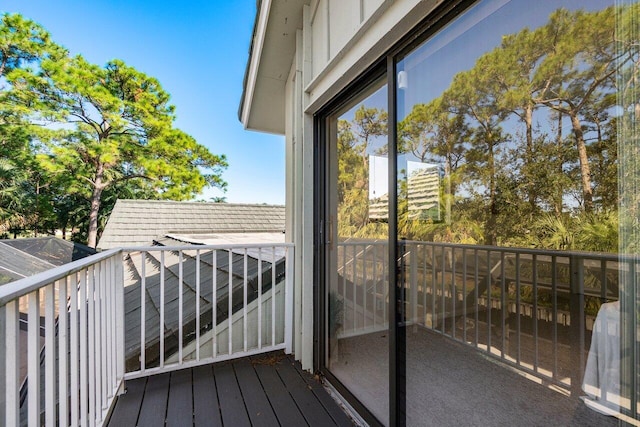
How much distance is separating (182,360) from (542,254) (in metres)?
2.55

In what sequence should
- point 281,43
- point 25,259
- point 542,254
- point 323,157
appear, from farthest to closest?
point 281,43 < point 323,157 < point 25,259 < point 542,254

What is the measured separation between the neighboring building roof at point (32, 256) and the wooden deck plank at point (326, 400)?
1.82 metres

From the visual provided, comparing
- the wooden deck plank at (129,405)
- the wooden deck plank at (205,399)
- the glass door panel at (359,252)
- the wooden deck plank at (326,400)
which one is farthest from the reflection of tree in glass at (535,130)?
the wooden deck plank at (129,405)

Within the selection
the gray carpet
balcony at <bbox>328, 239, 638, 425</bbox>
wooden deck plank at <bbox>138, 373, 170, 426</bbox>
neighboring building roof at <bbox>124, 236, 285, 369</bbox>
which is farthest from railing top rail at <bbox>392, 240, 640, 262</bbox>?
wooden deck plank at <bbox>138, 373, 170, 426</bbox>

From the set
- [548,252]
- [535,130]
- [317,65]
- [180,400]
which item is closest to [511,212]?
[548,252]

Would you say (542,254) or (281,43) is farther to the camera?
(281,43)

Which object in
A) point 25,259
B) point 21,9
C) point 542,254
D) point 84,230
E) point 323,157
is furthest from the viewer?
point 84,230

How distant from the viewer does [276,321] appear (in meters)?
2.73

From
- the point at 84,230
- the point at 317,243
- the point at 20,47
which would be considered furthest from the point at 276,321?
the point at 84,230

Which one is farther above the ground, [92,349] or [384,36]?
[384,36]

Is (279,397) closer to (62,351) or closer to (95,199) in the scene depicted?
(62,351)

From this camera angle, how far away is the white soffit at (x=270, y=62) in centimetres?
230

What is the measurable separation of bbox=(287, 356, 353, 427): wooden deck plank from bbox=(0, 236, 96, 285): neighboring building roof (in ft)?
5.99

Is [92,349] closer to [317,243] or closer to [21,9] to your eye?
[317,243]
